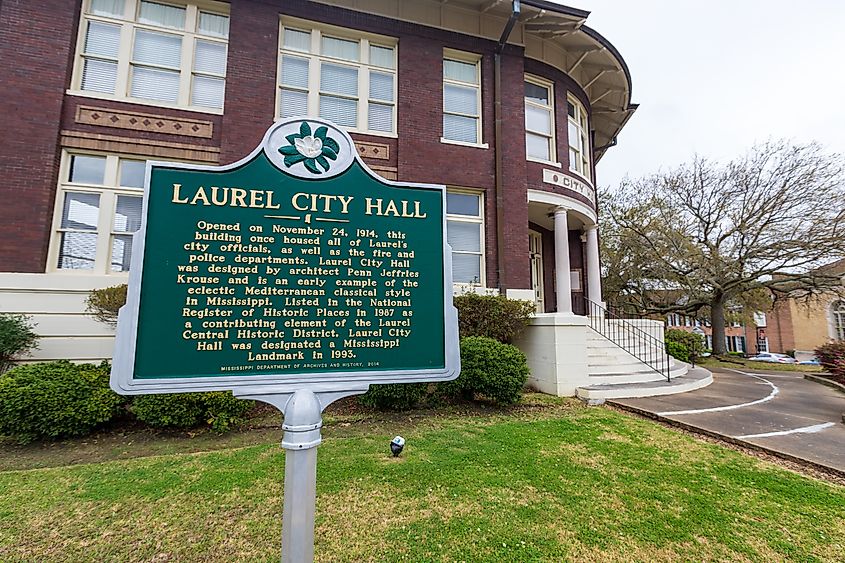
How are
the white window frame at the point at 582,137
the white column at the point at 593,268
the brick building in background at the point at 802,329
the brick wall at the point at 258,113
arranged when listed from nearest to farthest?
the brick wall at the point at 258,113 < the white window frame at the point at 582,137 < the white column at the point at 593,268 < the brick building in background at the point at 802,329

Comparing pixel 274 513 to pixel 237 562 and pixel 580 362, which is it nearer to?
pixel 237 562

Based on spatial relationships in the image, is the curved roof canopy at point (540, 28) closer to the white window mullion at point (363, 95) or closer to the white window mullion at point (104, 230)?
the white window mullion at point (363, 95)

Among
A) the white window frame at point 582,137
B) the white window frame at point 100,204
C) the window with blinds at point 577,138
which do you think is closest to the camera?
the white window frame at point 100,204

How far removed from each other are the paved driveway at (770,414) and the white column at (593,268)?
4.52m

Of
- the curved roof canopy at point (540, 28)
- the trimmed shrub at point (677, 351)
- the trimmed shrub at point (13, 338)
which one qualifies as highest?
the curved roof canopy at point (540, 28)

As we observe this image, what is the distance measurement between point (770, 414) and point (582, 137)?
10324 mm

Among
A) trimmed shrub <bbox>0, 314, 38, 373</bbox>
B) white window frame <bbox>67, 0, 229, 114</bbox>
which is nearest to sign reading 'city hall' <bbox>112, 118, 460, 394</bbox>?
trimmed shrub <bbox>0, 314, 38, 373</bbox>

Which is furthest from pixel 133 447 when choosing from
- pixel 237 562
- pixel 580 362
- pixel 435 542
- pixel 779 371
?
pixel 779 371

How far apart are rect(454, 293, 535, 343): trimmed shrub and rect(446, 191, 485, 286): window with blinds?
2.05m

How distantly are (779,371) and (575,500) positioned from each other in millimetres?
16841

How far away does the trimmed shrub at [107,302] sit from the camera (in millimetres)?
6926

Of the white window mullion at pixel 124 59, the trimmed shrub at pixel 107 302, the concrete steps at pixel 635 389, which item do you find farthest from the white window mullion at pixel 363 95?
the concrete steps at pixel 635 389

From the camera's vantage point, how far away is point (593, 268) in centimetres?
1380

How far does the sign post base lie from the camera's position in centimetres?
223
